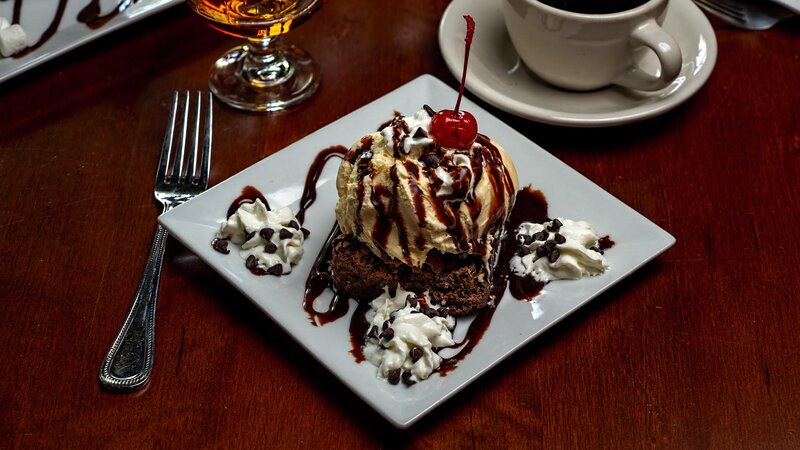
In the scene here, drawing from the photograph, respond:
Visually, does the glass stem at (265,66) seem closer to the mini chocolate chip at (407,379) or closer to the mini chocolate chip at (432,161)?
the mini chocolate chip at (432,161)

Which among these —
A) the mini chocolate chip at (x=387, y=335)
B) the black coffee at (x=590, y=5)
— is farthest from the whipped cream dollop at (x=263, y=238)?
the black coffee at (x=590, y=5)

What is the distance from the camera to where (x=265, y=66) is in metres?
1.91

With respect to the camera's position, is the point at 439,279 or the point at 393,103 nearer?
the point at 439,279

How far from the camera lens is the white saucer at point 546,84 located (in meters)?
1.68

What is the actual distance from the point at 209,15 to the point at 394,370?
2.95ft

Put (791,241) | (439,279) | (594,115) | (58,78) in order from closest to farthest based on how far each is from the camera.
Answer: (439,279)
(791,241)
(594,115)
(58,78)

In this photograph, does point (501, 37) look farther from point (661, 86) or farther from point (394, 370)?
point (394, 370)

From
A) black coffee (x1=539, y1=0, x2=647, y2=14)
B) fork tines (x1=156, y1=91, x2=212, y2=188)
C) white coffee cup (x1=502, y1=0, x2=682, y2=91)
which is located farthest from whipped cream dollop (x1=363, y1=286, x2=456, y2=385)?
black coffee (x1=539, y1=0, x2=647, y2=14)

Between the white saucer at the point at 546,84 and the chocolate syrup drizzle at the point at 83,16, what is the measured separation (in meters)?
0.79

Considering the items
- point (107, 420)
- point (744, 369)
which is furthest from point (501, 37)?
point (107, 420)

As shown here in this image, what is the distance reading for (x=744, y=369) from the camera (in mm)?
1327

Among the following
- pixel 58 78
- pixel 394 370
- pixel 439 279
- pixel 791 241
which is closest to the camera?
pixel 394 370

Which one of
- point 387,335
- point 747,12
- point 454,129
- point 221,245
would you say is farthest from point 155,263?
point 747,12

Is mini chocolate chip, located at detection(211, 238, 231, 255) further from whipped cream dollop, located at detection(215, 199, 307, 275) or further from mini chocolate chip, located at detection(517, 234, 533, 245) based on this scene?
mini chocolate chip, located at detection(517, 234, 533, 245)
